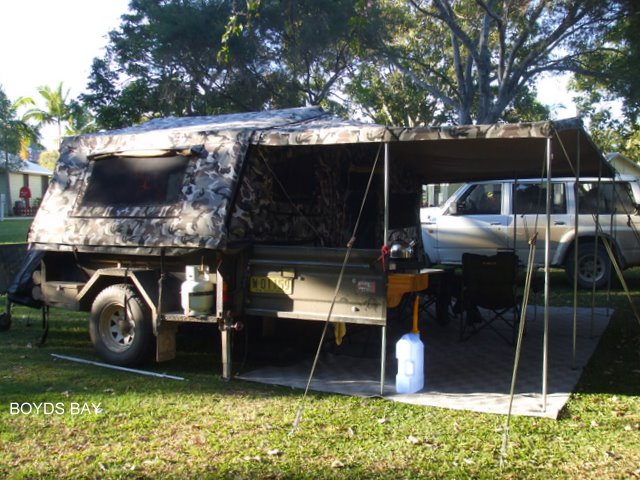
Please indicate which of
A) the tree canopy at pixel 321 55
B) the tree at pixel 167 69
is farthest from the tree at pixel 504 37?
the tree at pixel 167 69

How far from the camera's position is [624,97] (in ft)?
57.3

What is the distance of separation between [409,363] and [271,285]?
1.33m

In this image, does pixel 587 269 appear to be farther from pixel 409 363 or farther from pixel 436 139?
pixel 436 139

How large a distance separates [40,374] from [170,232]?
1657 mm

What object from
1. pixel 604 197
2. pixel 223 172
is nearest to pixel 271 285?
pixel 223 172

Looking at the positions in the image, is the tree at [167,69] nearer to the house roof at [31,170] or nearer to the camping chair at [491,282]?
the camping chair at [491,282]

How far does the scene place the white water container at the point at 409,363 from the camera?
5.14 meters

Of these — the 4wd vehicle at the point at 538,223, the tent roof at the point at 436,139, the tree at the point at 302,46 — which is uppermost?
the tree at the point at 302,46

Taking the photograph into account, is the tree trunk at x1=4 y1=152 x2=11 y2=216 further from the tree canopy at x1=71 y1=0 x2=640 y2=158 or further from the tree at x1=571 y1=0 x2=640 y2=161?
the tree at x1=571 y1=0 x2=640 y2=161

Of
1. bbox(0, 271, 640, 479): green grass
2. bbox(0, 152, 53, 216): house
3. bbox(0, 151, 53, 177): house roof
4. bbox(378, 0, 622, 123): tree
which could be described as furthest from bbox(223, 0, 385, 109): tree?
bbox(0, 151, 53, 177): house roof

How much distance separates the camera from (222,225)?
217 inches

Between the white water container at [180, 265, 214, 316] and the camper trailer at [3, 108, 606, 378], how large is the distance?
0.03 ft

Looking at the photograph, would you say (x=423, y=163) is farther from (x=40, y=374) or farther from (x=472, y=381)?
(x=40, y=374)

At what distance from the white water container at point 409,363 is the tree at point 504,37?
11.1m
